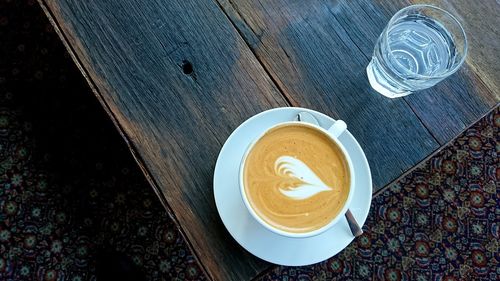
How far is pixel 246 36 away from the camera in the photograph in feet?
2.62

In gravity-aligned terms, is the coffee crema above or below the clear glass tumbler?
below

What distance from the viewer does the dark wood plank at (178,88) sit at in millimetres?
729

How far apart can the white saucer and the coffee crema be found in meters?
0.06

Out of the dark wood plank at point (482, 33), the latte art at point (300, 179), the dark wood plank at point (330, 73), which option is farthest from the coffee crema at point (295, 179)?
the dark wood plank at point (482, 33)

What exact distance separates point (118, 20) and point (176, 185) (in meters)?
0.28

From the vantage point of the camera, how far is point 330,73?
2.62 feet

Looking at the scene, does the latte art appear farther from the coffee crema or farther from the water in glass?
the water in glass

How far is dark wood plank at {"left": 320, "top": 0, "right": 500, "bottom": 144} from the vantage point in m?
0.80

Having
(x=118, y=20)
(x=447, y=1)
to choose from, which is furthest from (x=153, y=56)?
(x=447, y=1)

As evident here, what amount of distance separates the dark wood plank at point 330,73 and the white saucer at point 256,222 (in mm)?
47

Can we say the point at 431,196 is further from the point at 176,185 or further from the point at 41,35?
the point at 41,35

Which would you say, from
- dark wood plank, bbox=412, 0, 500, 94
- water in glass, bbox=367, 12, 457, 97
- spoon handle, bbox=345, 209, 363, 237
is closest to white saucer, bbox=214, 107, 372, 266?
spoon handle, bbox=345, 209, 363, 237

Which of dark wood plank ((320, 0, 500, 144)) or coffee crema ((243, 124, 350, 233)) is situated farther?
dark wood plank ((320, 0, 500, 144))

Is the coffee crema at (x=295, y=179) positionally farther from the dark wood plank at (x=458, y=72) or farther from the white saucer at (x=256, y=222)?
the dark wood plank at (x=458, y=72)
